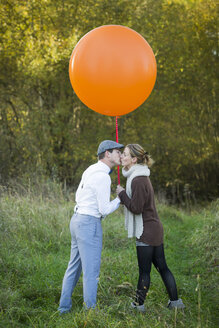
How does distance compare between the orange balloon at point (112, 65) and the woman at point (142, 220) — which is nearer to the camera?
the woman at point (142, 220)

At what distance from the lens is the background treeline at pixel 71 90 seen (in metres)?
10.3

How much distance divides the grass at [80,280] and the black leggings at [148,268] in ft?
0.53

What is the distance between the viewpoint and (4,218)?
17.5ft

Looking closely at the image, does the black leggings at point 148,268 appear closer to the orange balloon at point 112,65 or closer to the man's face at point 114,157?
the man's face at point 114,157

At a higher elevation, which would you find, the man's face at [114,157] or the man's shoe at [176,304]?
the man's face at [114,157]

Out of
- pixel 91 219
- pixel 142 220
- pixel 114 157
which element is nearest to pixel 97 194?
pixel 91 219

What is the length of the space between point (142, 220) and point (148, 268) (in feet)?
1.60

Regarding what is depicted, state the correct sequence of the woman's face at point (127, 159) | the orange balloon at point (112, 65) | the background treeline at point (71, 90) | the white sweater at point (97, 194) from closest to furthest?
the white sweater at point (97, 194), the woman's face at point (127, 159), the orange balloon at point (112, 65), the background treeline at point (71, 90)

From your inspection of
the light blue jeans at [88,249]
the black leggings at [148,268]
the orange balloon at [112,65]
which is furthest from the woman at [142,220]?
the orange balloon at [112,65]

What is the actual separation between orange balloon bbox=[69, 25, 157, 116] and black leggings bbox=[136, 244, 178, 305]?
5.57 feet

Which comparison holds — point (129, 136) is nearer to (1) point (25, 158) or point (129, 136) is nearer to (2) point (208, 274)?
(1) point (25, 158)

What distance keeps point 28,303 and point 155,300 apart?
4.60 ft

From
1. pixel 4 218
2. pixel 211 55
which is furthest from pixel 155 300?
pixel 211 55

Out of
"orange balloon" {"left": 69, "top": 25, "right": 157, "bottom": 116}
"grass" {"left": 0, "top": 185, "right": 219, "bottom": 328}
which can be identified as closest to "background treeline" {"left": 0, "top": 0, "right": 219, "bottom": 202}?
"grass" {"left": 0, "top": 185, "right": 219, "bottom": 328}
